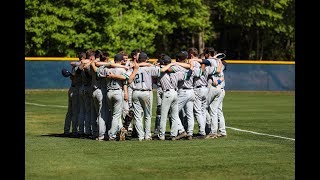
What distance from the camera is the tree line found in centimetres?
5172

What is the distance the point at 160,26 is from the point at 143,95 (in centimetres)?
3860

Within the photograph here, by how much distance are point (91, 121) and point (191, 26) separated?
3833cm

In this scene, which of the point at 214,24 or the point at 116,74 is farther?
the point at 214,24

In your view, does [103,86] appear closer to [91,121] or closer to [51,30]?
[91,121]

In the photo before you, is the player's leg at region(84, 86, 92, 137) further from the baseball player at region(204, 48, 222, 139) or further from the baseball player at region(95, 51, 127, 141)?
the baseball player at region(204, 48, 222, 139)

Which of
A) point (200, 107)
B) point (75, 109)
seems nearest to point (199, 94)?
point (200, 107)

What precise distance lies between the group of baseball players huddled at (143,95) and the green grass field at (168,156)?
58cm

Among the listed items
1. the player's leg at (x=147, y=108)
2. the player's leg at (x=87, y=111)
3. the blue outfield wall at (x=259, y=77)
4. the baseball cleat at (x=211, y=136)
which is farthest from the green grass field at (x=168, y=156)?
the blue outfield wall at (x=259, y=77)

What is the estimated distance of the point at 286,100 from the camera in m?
43.5

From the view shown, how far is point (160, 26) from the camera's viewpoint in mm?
58625
